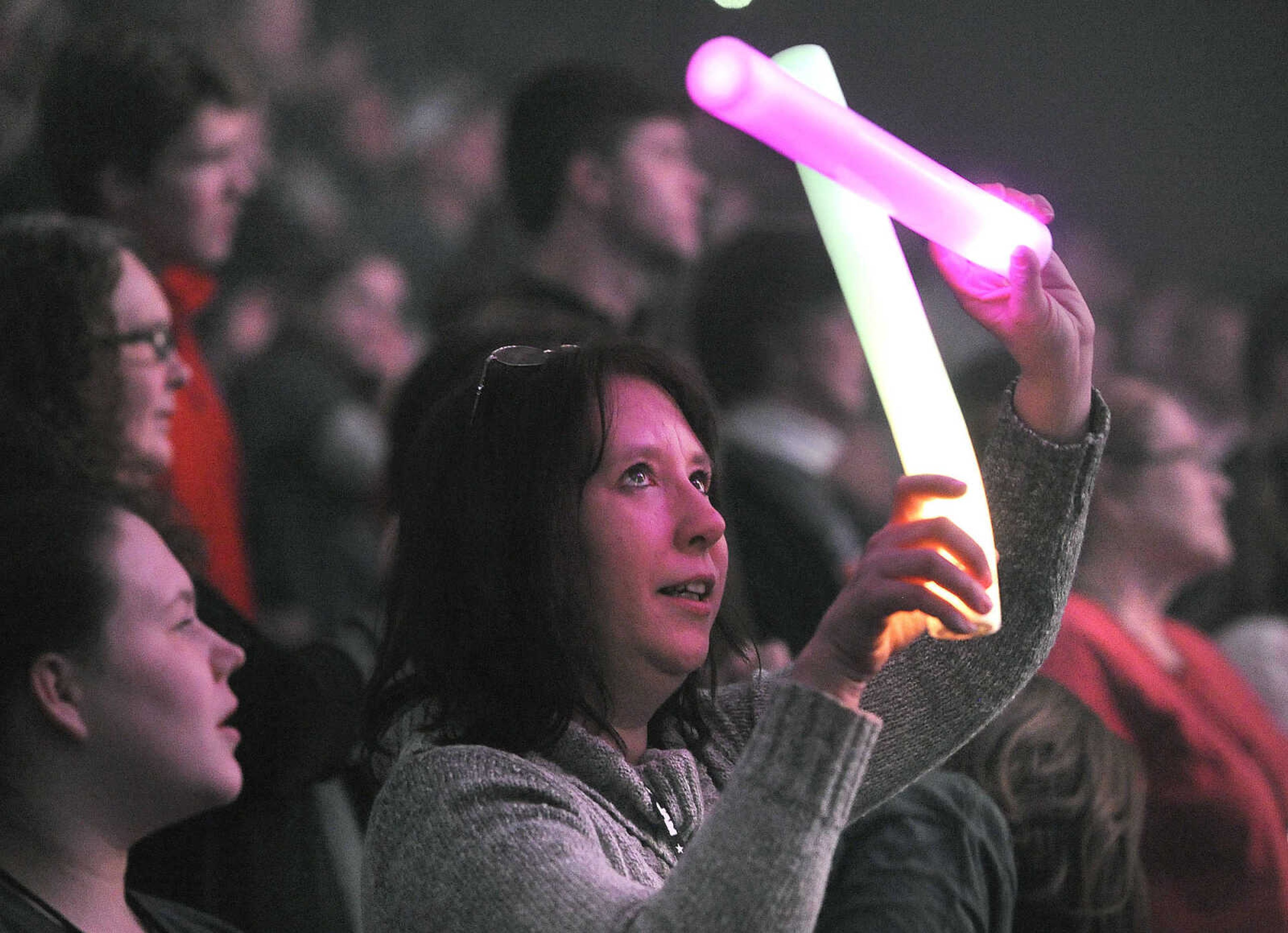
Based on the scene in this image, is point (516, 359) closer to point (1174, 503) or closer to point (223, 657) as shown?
point (223, 657)

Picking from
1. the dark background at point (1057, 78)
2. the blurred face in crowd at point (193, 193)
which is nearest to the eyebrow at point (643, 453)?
the blurred face in crowd at point (193, 193)

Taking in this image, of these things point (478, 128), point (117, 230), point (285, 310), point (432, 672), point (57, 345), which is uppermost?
point (478, 128)

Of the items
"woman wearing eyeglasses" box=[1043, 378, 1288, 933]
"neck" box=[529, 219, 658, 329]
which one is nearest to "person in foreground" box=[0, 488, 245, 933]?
"woman wearing eyeglasses" box=[1043, 378, 1288, 933]

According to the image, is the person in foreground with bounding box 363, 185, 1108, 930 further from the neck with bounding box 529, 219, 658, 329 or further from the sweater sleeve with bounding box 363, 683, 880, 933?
the neck with bounding box 529, 219, 658, 329

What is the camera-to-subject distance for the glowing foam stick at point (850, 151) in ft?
2.53

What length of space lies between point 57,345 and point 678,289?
261 centimetres

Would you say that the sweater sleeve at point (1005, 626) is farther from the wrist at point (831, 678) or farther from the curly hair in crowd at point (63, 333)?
the curly hair in crowd at point (63, 333)

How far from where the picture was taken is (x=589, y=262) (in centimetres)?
254

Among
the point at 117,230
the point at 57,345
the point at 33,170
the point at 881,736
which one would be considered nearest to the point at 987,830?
the point at 881,736

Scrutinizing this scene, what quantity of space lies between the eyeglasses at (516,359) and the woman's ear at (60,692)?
16.4 inches

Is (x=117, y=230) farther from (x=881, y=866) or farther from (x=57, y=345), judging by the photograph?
(x=881, y=866)

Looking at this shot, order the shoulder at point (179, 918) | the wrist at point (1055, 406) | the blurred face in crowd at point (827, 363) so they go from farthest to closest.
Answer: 1. the blurred face in crowd at point (827, 363)
2. the shoulder at point (179, 918)
3. the wrist at point (1055, 406)

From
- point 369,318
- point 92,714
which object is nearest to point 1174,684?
point 92,714

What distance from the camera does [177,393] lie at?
2320 millimetres
